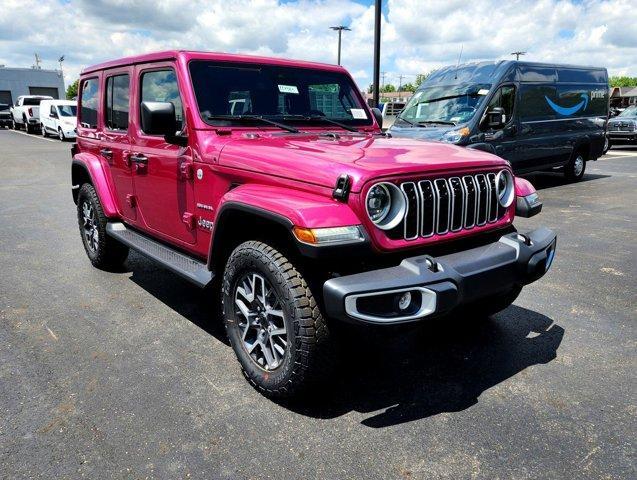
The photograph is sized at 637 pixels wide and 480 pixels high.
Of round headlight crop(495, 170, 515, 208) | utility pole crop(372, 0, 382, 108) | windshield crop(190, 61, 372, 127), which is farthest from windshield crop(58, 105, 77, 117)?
round headlight crop(495, 170, 515, 208)

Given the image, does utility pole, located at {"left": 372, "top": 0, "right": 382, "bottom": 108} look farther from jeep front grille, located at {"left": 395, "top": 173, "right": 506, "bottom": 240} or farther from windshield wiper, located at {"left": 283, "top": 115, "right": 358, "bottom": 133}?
jeep front grille, located at {"left": 395, "top": 173, "right": 506, "bottom": 240}

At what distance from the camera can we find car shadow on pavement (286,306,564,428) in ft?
9.57

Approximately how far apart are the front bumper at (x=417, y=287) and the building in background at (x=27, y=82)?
66184mm

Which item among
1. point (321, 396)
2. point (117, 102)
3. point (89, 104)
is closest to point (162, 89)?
point (117, 102)

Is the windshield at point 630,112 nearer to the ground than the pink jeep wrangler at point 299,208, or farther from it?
farther from it

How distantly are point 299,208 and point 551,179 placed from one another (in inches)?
454

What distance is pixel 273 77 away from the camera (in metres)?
4.05

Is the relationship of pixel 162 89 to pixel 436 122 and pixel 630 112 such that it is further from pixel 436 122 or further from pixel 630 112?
pixel 630 112

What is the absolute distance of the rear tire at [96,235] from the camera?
5.00m

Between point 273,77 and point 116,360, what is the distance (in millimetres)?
2316

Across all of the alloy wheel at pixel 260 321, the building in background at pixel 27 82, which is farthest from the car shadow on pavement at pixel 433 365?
the building in background at pixel 27 82

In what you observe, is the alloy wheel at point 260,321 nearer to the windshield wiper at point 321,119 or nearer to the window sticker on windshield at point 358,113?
the windshield wiper at point 321,119

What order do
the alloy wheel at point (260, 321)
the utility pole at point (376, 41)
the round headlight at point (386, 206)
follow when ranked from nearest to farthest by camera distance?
the round headlight at point (386, 206) < the alloy wheel at point (260, 321) < the utility pole at point (376, 41)

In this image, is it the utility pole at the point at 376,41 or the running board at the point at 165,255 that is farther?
the utility pole at the point at 376,41
